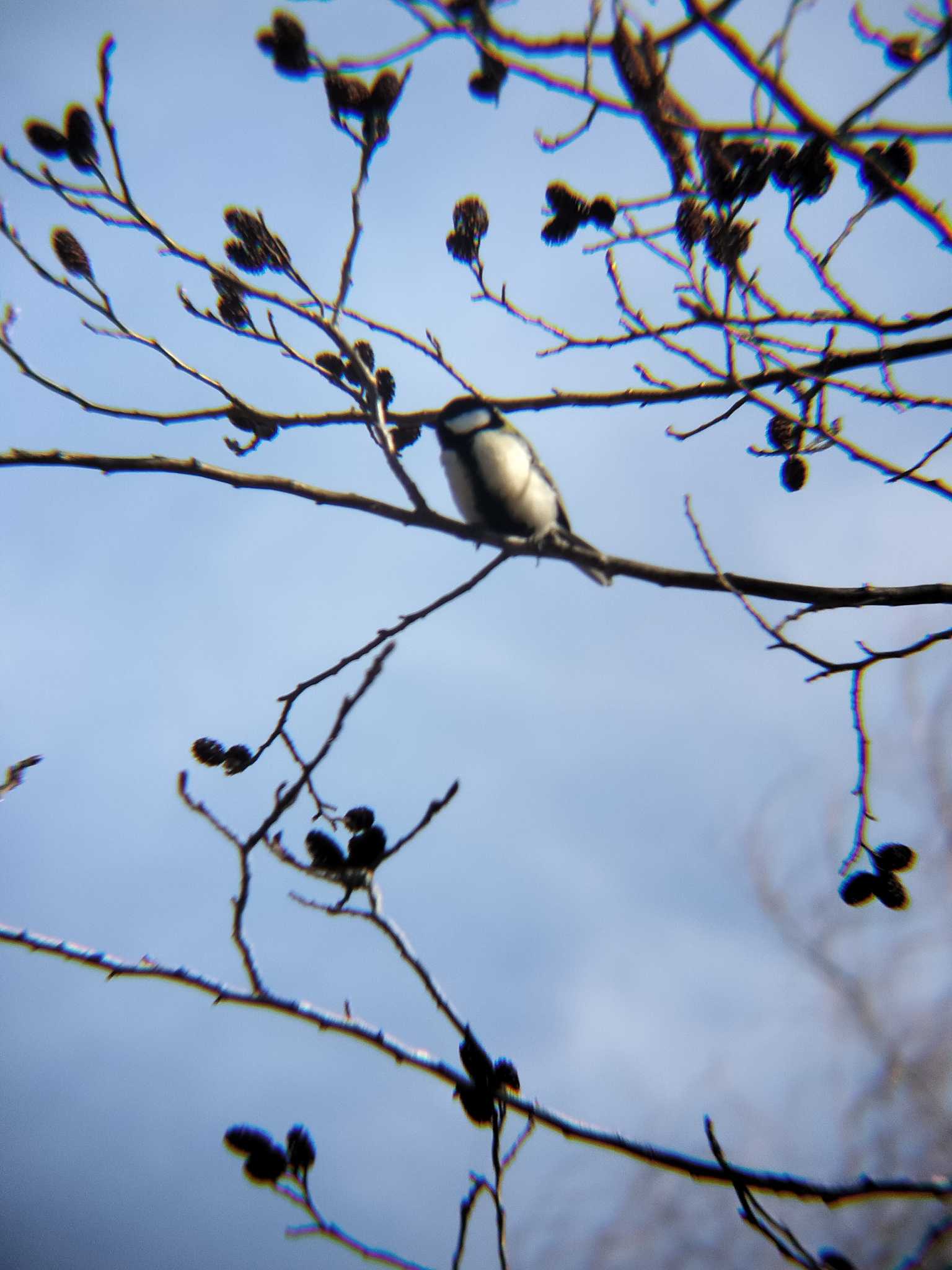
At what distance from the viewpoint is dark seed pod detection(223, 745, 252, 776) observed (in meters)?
2.19

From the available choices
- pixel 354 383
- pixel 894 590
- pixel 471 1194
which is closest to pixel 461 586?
pixel 354 383

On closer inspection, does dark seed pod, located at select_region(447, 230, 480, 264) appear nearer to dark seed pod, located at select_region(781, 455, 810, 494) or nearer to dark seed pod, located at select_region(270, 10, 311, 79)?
dark seed pod, located at select_region(270, 10, 311, 79)

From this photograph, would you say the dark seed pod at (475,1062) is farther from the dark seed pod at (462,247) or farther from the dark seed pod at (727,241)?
the dark seed pod at (462,247)

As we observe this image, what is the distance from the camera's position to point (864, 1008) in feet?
18.5

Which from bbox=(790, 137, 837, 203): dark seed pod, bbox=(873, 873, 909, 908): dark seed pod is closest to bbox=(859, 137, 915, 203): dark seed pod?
bbox=(790, 137, 837, 203): dark seed pod

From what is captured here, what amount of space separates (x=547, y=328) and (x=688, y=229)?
1.51ft

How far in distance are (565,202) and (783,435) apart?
92 cm

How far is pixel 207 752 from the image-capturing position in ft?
7.16

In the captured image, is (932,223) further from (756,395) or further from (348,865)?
(348,865)

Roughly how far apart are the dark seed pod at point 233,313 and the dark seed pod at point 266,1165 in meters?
1.91

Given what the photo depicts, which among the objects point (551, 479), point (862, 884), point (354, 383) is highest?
point (551, 479)

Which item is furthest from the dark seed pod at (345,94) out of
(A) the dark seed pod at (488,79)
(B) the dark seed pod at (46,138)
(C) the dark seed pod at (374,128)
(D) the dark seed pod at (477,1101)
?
(D) the dark seed pod at (477,1101)

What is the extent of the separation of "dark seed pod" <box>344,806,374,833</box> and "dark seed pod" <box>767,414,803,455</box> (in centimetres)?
162

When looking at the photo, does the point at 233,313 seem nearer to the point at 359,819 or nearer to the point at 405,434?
the point at 405,434
